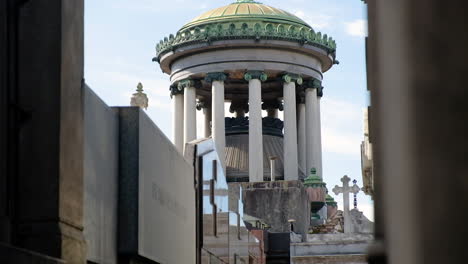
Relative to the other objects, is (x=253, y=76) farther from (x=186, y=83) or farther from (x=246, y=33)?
(x=186, y=83)

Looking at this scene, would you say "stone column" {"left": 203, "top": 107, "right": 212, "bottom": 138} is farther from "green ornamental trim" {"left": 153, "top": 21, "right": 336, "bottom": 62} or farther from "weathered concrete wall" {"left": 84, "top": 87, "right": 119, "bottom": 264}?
"weathered concrete wall" {"left": 84, "top": 87, "right": 119, "bottom": 264}

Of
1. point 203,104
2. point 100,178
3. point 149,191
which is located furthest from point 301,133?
point 100,178

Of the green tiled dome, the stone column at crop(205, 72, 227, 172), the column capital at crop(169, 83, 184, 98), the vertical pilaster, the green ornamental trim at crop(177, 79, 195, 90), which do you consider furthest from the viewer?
the vertical pilaster

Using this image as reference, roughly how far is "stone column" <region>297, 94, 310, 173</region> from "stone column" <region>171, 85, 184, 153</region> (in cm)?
983

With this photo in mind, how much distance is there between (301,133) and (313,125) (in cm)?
164

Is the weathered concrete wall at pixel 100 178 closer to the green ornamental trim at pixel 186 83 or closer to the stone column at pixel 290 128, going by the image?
the stone column at pixel 290 128

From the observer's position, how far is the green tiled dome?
79750 mm

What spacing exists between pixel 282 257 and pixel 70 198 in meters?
40.5

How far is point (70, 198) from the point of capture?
41.4ft

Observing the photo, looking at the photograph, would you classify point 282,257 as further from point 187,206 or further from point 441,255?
point 441,255

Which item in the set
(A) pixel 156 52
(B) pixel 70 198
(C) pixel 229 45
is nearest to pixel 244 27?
(C) pixel 229 45

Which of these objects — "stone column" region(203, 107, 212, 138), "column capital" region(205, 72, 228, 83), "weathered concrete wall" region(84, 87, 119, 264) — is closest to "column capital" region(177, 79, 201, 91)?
"column capital" region(205, 72, 228, 83)

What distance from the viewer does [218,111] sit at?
79.1m

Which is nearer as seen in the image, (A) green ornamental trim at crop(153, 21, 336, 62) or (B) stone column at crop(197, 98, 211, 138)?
(A) green ornamental trim at crop(153, 21, 336, 62)
